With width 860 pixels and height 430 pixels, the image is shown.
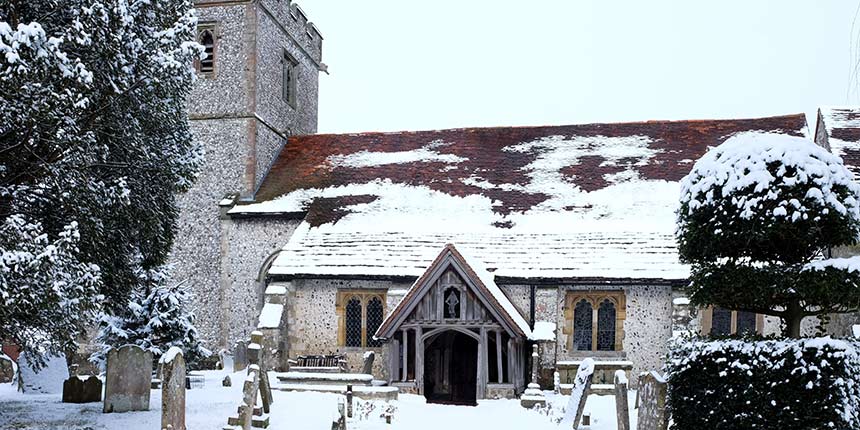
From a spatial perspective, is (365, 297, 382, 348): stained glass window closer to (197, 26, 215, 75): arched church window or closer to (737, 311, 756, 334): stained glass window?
(737, 311, 756, 334): stained glass window

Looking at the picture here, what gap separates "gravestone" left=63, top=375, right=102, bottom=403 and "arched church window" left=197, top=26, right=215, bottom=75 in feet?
47.9

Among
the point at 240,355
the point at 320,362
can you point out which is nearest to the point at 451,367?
the point at 320,362

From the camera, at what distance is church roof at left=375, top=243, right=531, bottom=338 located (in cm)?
1956

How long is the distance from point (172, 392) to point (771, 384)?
793 cm

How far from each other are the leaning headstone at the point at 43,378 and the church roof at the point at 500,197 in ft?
18.8

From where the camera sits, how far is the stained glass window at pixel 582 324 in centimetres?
2223

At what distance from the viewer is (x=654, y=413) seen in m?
11.6

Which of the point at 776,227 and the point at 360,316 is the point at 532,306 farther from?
the point at 776,227

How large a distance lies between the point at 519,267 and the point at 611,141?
729 centimetres

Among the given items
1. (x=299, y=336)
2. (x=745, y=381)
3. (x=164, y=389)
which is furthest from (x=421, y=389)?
(x=745, y=381)

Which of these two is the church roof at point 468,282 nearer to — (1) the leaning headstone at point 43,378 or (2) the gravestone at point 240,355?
(2) the gravestone at point 240,355

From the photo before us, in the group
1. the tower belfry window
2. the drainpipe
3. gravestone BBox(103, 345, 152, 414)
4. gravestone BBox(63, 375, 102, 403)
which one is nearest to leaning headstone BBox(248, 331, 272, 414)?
gravestone BBox(103, 345, 152, 414)

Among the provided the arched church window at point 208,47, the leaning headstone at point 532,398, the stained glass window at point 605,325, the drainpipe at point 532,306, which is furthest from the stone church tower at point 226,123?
the leaning headstone at point 532,398

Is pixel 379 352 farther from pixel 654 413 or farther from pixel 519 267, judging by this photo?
pixel 654 413
